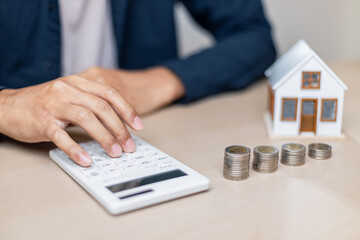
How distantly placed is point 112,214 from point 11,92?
37 cm

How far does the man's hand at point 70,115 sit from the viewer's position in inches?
23.6

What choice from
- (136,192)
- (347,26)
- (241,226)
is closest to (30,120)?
(136,192)

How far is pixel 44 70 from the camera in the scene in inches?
39.7

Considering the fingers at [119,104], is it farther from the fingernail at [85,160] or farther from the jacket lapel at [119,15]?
the jacket lapel at [119,15]

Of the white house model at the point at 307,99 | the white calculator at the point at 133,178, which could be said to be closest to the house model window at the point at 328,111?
the white house model at the point at 307,99

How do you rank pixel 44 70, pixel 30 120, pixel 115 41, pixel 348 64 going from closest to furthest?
pixel 30 120
pixel 44 70
pixel 115 41
pixel 348 64

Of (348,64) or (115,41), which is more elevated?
(115,41)

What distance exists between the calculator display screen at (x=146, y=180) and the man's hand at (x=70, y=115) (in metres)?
0.09

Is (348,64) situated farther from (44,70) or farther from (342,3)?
(342,3)

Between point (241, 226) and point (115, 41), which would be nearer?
point (241, 226)

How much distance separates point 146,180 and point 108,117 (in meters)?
0.14

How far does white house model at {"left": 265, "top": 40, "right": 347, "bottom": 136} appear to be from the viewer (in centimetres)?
69

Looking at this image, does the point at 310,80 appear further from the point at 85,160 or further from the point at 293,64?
the point at 85,160

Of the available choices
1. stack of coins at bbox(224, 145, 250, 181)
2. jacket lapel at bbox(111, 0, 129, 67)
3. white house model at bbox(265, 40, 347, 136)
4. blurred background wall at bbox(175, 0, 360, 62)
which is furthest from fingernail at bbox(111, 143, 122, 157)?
blurred background wall at bbox(175, 0, 360, 62)
